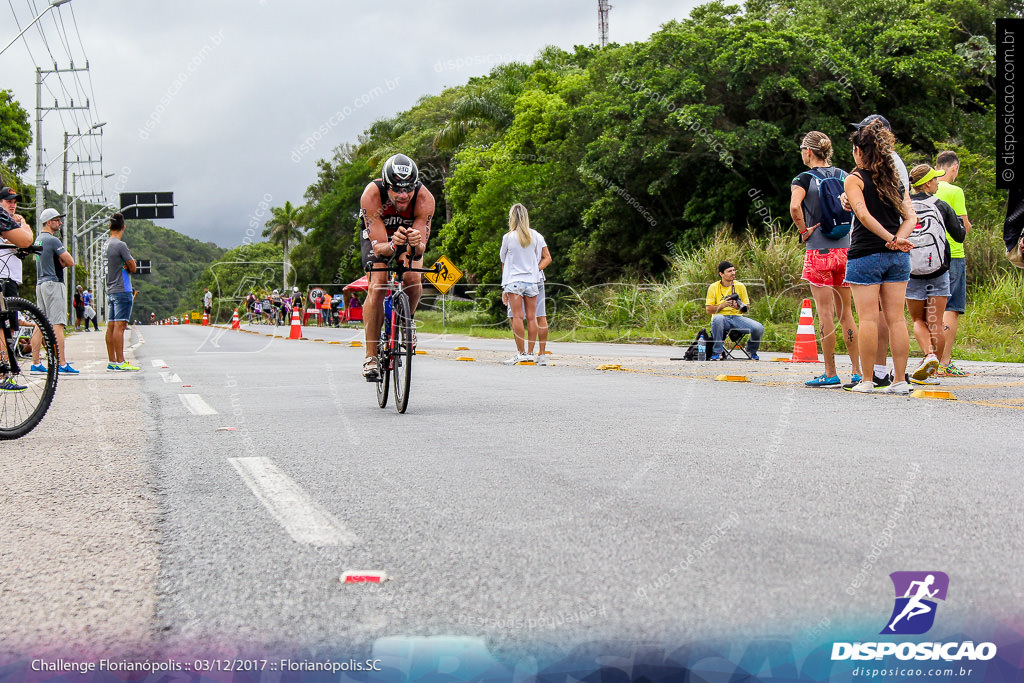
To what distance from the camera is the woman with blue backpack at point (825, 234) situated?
8.71 m

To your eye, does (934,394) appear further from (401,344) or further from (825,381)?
(401,344)

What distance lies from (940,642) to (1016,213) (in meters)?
4.08

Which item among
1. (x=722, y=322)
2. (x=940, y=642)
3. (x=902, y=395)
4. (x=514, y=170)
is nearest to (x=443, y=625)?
(x=940, y=642)

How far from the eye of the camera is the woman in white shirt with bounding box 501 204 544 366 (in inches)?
515

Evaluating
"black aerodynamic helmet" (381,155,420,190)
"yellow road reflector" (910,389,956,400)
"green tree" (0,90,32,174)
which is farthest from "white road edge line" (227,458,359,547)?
"green tree" (0,90,32,174)

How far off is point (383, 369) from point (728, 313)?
25.3ft

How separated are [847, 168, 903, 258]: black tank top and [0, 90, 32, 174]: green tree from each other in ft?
142

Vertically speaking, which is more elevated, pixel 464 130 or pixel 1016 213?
pixel 464 130

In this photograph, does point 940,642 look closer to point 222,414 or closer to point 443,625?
point 443,625

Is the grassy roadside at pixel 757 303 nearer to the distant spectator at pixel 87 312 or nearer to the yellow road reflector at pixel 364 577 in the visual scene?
the distant spectator at pixel 87 312

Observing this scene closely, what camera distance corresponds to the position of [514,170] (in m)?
38.2

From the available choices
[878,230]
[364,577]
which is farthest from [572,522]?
[878,230]

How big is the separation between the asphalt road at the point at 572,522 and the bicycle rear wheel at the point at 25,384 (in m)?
0.70

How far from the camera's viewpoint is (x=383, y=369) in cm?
747
